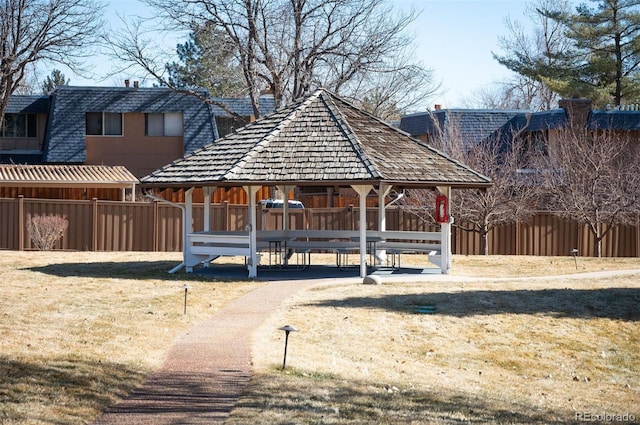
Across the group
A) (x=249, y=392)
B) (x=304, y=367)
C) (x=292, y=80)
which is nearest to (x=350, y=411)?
(x=249, y=392)

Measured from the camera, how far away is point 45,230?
31000 millimetres

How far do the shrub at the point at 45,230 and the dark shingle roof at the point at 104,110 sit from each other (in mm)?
16926

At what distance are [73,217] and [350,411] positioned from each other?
2280cm

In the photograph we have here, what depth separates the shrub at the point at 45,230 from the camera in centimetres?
3088

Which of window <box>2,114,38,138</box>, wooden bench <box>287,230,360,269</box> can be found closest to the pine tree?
window <box>2,114,38,138</box>

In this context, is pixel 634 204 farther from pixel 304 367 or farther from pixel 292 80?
pixel 304 367

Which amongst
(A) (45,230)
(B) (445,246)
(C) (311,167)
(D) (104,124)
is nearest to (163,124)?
(D) (104,124)

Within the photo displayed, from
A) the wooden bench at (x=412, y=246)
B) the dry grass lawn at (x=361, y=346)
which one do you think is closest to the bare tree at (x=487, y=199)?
the wooden bench at (x=412, y=246)

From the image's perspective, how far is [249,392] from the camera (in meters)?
11.0

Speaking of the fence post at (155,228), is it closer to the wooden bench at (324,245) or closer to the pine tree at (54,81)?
the wooden bench at (324,245)

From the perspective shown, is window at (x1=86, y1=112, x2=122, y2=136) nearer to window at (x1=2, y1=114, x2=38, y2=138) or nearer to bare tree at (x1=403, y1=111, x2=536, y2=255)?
window at (x1=2, y1=114, x2=38, y2=138)

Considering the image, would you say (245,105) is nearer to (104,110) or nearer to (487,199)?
(104,110)

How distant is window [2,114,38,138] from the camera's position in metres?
51.1

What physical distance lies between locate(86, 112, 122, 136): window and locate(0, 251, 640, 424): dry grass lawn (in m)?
25.0
